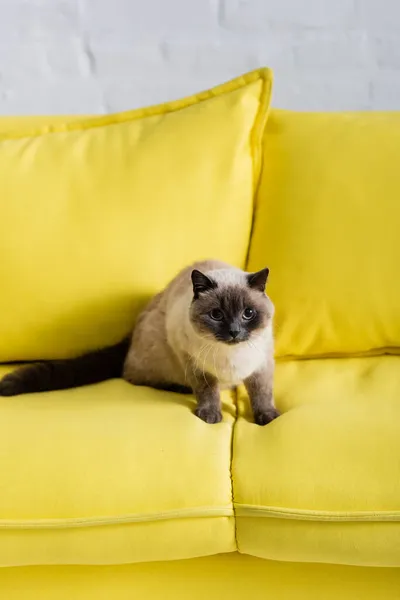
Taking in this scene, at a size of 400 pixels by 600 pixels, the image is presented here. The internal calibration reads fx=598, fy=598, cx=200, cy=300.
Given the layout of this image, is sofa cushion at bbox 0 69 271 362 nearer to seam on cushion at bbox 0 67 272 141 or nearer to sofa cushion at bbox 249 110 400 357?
seam on cushion at bbox 0 67 272 141

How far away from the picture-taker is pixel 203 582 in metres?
1.04

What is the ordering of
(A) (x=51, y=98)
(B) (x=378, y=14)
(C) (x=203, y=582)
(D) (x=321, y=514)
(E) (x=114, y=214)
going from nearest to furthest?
(D) (x=321, y=514) < (C) (x=203, y=582) < (E) (x=114, y=214) < (B) (x=378, y=14) < (A) (x=51, y=98)

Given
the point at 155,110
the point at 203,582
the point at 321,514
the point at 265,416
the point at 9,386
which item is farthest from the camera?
the point at 155,110

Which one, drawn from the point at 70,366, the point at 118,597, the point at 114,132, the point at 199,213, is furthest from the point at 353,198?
the point at 118,597

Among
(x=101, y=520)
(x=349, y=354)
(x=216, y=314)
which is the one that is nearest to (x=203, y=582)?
(x=101, y=520)

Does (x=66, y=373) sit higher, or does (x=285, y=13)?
(x=285, y=13)

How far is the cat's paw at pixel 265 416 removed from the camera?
115 cm

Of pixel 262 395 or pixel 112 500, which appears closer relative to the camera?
pixel 112 500

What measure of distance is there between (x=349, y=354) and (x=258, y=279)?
372mm

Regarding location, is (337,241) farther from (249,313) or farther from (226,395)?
(226,395)

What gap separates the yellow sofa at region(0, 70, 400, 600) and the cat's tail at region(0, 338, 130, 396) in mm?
39

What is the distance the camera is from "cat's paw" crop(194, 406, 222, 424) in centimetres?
117

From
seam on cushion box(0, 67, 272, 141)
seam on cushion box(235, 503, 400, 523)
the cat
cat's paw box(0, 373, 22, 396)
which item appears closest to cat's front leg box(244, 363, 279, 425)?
the cat

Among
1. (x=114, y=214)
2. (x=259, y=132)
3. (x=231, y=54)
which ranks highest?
(x=231, y=54)
